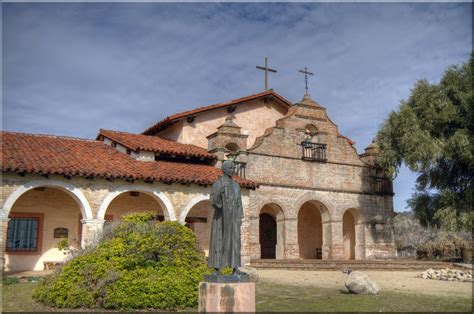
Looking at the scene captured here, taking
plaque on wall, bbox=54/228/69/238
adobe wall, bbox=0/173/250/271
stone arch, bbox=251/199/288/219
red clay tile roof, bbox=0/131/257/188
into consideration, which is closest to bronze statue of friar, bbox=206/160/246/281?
adobe wall, bbox=0/173/250/271

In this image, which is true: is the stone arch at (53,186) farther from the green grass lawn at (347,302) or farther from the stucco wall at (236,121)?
the stucco wall at (236,121)

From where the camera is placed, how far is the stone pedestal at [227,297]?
Answer: 23.7 ft

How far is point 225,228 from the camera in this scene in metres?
7.91

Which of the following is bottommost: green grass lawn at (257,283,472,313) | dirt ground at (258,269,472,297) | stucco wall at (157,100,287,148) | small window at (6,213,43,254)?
dirt ground at (258,269,472,297)

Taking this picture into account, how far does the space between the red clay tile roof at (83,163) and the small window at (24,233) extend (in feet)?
8.28

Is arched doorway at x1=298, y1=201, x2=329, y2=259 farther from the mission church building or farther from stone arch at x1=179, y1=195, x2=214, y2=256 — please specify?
stone arch at x1=179, y1=195, x2=214, y2=256

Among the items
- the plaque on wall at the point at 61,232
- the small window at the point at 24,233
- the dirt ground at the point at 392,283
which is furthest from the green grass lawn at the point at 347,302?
the small window at the point at 24,233

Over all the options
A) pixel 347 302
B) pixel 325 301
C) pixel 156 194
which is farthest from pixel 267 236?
pixel 347 302

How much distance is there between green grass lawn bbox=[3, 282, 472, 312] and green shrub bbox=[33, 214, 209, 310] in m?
0.74

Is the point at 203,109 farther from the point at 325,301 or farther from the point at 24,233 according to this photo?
the point at 325,301

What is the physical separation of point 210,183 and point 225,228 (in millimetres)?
10483

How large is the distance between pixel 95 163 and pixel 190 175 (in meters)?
3.56

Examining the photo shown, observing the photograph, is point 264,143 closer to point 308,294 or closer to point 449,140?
point 449,140

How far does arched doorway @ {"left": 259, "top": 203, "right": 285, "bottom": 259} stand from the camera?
24.0m
